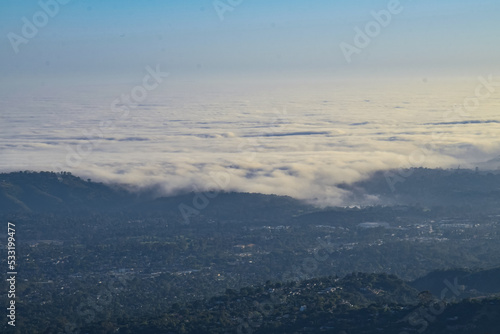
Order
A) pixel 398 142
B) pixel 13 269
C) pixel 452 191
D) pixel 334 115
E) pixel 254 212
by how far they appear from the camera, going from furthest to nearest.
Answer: pixel 334 115, pixel 398 142, pixel 452 191, pixel 254 212, pixel 13 269

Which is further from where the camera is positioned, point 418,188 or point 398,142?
point 398,142

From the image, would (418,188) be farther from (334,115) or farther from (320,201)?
(334,115)

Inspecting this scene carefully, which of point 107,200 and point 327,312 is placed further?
point 107,200

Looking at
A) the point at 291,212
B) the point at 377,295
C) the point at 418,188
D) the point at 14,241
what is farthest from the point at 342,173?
the point at 377,295

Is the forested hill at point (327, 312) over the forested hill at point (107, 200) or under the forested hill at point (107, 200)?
under

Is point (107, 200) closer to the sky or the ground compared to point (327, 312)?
closer to the sky

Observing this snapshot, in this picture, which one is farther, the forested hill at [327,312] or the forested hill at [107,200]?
the forested hill at [107,200]

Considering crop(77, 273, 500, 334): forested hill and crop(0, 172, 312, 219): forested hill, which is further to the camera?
crop(0, 172, 312, 219): forested hill

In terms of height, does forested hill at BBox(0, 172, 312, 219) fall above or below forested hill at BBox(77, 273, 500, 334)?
above

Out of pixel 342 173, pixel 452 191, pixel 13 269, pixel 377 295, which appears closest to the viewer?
pixel 377 295

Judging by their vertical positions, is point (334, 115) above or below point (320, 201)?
above
